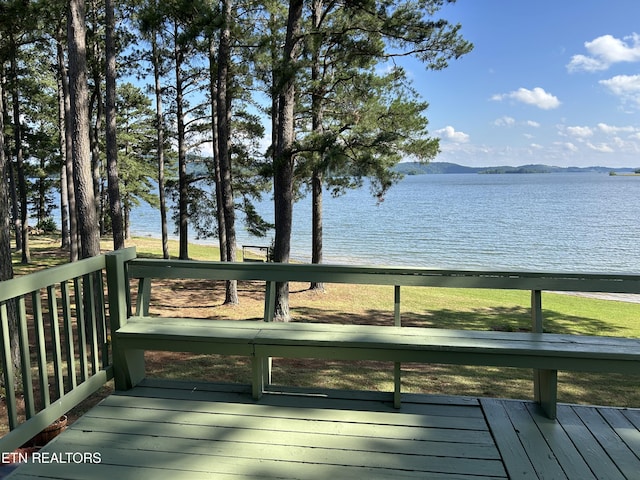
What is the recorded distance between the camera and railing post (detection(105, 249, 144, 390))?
8.84ft

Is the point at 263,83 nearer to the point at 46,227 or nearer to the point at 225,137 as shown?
the point at 225,137

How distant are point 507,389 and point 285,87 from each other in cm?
539

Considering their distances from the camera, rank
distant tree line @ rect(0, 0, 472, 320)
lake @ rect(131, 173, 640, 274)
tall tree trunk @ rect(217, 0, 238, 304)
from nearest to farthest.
Result: distant tree line @ rect(0, 0, 472, 320) < tall tree trunk @ rect(217, 0, 238, 304) < lake @ rect(131, 173, 640, 274)

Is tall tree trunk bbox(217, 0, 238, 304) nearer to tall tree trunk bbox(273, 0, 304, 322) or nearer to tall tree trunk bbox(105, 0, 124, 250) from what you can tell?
tall tree trunk bbox(273, 0, 304, 322)

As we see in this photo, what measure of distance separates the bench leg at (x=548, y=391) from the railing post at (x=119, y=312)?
252 cm

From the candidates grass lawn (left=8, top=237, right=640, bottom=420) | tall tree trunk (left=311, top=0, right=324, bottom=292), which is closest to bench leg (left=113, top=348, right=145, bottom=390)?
grass lawn (left=8, top=237, right=640, bottom=420)

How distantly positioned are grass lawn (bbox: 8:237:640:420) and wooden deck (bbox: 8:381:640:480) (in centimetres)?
148

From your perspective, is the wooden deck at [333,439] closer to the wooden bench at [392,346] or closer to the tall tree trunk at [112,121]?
the wooden bench at [392,346]

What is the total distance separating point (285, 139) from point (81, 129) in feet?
10.3

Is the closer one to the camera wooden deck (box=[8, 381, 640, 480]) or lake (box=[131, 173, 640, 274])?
wooden deck (box=[8, 381, 640, 480])

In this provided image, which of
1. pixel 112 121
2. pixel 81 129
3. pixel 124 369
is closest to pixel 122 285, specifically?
pixel 124 369

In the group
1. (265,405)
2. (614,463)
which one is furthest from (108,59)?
(614,463)

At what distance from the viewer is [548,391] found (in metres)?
2.42

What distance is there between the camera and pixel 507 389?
14.3 feet
